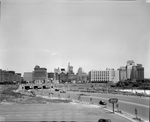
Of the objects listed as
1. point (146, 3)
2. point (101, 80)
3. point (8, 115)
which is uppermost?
point (146, 3)

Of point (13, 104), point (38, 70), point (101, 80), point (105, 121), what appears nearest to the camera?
point (105, 121)

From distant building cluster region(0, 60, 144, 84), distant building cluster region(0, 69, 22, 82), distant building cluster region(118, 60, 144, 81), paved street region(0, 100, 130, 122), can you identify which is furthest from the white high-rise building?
distant building cluster region(0, 69, 22, 82)

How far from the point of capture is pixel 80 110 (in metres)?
7.25

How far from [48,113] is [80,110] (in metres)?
1.48

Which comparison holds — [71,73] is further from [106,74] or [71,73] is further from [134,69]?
[134,69]

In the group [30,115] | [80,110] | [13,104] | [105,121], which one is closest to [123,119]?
[105,121]

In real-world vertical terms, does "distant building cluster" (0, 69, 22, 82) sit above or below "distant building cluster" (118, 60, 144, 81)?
below

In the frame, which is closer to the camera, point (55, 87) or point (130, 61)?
point (130, 61)

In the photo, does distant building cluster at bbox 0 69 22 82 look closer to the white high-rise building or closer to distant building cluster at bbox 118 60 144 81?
the white high-rise building

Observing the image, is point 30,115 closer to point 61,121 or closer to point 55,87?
point 61,121

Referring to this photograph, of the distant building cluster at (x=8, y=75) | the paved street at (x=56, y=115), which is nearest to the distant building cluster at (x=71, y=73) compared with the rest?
the distant building cluster at (x=8, y=75)

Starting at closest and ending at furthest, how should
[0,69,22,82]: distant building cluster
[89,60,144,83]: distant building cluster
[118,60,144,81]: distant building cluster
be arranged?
1. [118,60,144,81]: distant building cluster
2. [89,60,144,83]: distant building cluster
3. [0,69,22,82]: distant building cluster

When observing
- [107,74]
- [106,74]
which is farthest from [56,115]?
[106,74]

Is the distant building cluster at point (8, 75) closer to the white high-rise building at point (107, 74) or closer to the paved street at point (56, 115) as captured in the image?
the paved street at point (56, 115)
